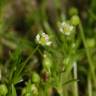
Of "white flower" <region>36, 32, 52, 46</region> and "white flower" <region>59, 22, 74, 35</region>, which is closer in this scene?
"white flower" <region>36, 32, 52, 46</region>

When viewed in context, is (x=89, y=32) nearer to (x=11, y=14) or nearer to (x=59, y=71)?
(x=11, y=14)

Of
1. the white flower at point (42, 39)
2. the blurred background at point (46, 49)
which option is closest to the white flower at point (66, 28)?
the blurred background at point (46, 49)

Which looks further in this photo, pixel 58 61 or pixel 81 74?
pixel 81 74

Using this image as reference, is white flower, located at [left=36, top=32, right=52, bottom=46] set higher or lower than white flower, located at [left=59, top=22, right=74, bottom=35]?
lower

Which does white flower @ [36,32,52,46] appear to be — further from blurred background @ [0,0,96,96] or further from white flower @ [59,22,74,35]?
white flower @ [59,22,74,35]

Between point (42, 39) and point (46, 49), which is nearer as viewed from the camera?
point (42, 39)

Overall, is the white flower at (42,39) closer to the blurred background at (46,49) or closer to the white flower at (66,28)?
the blurred background at (46,49)

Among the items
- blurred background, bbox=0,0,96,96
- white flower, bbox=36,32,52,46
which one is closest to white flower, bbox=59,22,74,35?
blurred background, bbox=0,0,96,96

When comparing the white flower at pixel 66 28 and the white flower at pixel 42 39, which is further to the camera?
the white flower at pixel 66 28

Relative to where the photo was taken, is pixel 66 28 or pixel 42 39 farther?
pixel 66 28

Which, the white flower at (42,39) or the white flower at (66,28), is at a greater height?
the white flower at (66,28)

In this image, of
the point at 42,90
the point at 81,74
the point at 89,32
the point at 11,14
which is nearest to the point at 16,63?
the point at 42,90
